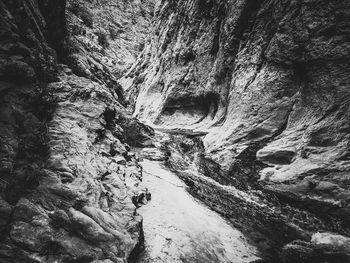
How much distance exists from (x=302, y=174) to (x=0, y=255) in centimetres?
1015

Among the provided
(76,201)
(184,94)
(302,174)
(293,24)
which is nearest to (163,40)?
(184,94)

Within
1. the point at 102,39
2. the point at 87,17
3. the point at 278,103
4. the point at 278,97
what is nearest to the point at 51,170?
the point at 278,103

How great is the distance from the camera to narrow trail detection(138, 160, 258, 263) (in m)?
6.93

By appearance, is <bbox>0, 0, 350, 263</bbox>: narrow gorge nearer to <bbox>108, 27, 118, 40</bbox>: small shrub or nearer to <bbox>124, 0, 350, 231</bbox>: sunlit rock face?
<bbox>124, 0, 350, 231</bbox>: sunlit rock face

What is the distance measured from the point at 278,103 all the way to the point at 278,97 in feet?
1.19

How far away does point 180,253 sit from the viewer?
6902 millimetres

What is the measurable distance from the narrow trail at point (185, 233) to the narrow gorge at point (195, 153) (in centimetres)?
5

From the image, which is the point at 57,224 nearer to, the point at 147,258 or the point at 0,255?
→ the point at 0,255

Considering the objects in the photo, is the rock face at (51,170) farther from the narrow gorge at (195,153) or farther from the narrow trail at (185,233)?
the narrow trail at (185,233)

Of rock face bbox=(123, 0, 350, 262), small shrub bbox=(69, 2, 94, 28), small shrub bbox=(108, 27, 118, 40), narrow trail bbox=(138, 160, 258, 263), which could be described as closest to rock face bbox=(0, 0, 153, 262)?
narrow trail bbox=(138, 160, 258, 263)

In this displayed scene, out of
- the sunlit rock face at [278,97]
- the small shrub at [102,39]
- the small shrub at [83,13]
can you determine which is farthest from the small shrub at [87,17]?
the sunlit rock face at [278,97]

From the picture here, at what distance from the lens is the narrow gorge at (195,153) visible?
231 inches

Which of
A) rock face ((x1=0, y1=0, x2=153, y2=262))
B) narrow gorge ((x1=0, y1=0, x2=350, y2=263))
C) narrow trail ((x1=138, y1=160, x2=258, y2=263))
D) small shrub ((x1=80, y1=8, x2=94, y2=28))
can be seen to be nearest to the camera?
rock face ((x1=0, y1=0, x2=153, y2=262))

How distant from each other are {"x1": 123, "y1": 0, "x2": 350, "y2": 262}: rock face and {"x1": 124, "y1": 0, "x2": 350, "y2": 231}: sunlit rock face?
45 millimetres
